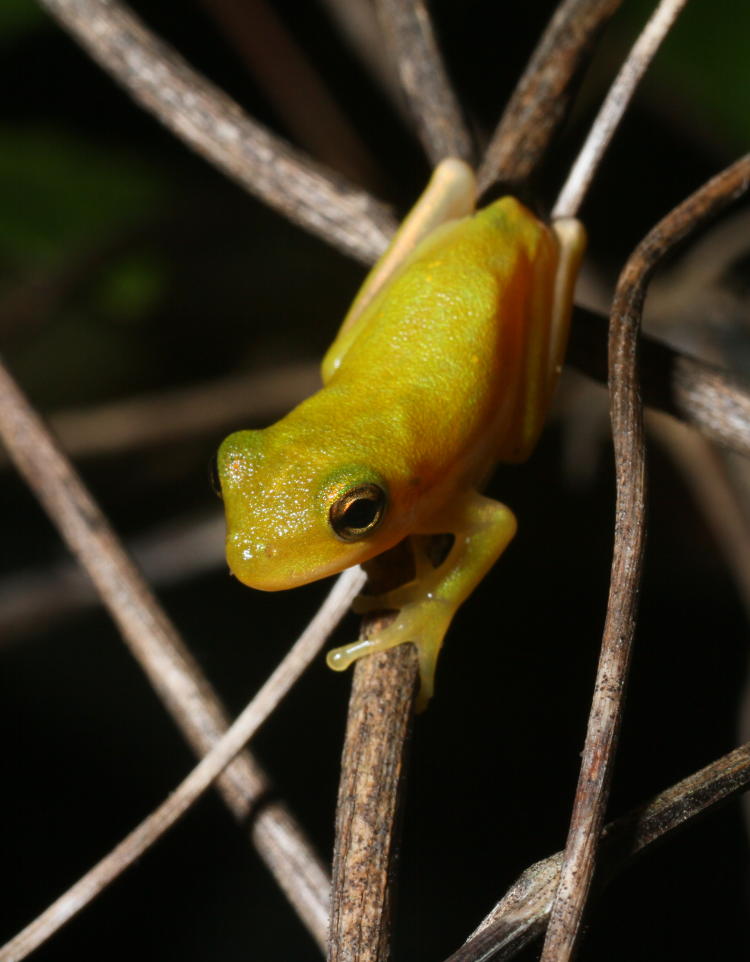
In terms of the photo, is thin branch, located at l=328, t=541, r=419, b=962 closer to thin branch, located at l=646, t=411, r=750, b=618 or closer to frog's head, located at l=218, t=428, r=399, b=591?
frog's head, located at l=218, t=428, r=399, b=591

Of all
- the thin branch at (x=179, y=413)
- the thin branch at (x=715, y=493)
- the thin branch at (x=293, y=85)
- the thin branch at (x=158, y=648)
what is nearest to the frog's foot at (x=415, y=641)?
the thin branch at (x=158, y=648)

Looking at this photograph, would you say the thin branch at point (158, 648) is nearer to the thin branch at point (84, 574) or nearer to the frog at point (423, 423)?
the frog at point (423, 423)

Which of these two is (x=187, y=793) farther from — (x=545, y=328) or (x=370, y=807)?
(x=545, y=328)

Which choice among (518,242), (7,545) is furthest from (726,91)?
(7,545)

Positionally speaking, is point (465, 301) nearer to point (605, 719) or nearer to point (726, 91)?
point (605, 719)

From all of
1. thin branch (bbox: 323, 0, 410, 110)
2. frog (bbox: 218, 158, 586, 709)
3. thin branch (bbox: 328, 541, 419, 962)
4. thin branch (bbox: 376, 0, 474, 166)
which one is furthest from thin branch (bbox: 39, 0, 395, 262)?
thin branch (bbox: 323, 0, 410, 110)

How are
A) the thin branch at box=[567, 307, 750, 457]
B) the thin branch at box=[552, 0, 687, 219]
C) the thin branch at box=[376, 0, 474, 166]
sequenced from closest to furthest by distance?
the thin branch at box=[567, 307, 750, 457] → the thin branch at box=[552, 0, 687, 219] → the thin branch at box=[376, 0, 474, 166]

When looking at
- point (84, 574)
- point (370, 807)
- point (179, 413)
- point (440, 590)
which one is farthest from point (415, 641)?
point (179, 413)
